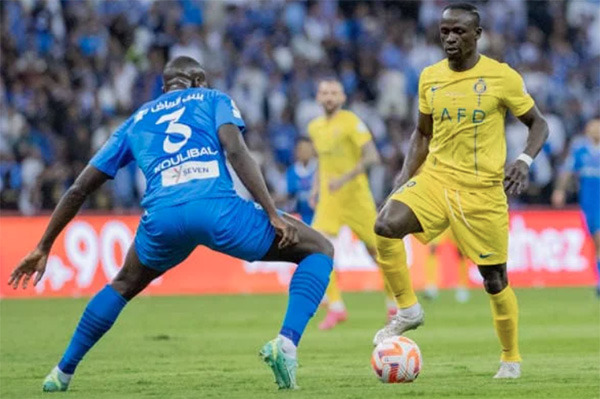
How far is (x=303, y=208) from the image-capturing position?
19484mm

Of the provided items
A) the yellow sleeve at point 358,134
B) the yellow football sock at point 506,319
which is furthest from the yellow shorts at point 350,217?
the yellow football sock at point 506,319

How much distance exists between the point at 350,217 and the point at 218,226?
734 cm

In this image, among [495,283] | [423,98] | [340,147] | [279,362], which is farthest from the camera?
[340,147]

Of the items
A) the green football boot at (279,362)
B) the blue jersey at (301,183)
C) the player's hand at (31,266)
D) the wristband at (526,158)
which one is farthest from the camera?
the blue jersey at (301,183)

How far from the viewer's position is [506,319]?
32.9 feet

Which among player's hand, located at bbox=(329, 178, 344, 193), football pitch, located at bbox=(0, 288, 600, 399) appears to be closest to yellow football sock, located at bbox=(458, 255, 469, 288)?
football pitch, located at bbox=(0, 288, 600, 399)

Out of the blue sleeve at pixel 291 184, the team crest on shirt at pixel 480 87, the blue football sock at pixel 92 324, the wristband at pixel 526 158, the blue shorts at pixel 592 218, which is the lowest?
the blue shorts at pixel 592 218

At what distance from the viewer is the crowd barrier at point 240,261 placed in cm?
2155

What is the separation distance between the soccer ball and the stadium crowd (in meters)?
13.9

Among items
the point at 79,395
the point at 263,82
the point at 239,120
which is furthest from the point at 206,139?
the point at 263,82

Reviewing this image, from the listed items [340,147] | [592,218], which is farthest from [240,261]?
[340,147]

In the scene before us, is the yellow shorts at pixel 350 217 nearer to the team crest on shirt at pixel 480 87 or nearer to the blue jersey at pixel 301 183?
the blue jersey at pixel 301 183

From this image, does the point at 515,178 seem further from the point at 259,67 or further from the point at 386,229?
the point at 259,67

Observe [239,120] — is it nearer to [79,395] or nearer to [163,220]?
[163,220]
